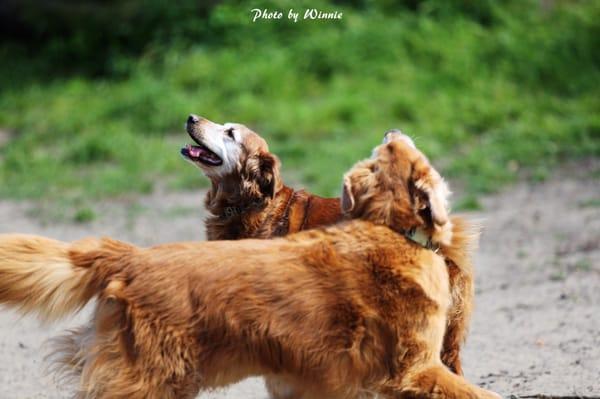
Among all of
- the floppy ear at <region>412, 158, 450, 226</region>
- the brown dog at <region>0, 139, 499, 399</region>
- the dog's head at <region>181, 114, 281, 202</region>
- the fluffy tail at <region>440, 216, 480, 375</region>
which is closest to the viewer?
the brown dog at <region>0, 139, 499, 399</region>

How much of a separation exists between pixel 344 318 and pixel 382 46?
10.1 meters

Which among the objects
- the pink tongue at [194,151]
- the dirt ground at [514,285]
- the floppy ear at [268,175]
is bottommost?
the dirt ground at [514,285]

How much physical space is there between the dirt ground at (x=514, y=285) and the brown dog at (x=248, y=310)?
392mm

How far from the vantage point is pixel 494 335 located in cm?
663

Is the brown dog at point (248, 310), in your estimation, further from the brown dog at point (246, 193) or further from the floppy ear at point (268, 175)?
the floppy ear at point (268, 175)

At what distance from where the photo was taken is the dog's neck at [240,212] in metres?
6.04

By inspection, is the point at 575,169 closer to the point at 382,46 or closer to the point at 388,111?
the point at 388,111

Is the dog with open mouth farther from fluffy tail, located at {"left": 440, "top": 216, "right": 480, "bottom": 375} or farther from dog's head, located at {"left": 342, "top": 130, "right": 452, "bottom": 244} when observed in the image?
dog's head, located at {"left": 342, "top": 130, "right": 452, "bottom": 244}

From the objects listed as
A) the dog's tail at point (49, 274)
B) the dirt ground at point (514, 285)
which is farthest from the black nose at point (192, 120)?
the dog's tail at point (49, 274)

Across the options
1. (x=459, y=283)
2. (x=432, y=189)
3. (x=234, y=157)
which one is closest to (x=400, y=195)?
(x=432, y=189)

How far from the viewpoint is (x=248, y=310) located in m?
4.10

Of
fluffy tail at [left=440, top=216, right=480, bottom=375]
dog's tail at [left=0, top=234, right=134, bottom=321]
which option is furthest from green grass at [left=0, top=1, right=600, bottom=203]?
dog's tail at [left=0, top=234, right=134, bottom=321]

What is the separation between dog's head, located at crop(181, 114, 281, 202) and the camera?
616cm

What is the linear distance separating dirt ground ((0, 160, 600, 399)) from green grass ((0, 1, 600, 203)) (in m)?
0.43
